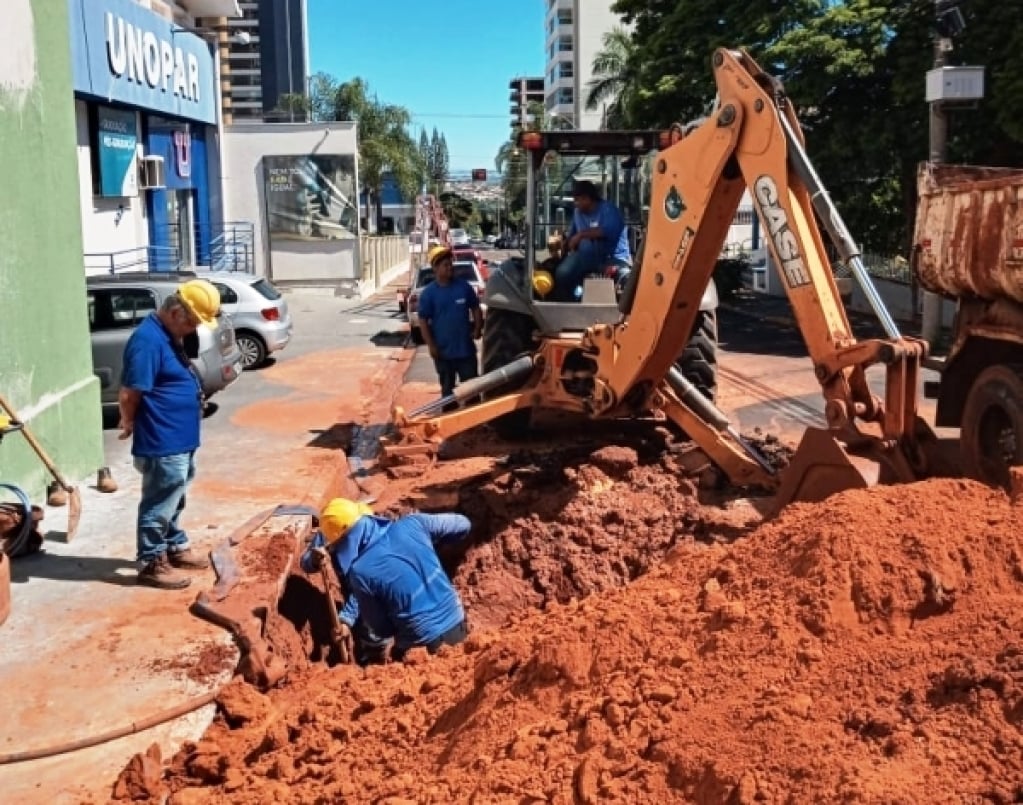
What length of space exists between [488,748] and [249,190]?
28.7 m

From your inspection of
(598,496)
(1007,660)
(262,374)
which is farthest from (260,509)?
(262,374)

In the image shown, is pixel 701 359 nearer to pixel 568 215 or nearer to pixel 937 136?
pixel 568 215

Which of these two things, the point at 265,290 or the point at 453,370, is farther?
the point at 265,290

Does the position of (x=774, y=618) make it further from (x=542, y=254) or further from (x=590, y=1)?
(x=590, y=1)

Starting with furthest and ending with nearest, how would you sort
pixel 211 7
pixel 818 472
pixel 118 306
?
pixel 211 7, pixel 118 306, pixel 818 472

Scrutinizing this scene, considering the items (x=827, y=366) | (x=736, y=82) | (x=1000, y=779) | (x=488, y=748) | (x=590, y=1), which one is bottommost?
(x=488, y=748)

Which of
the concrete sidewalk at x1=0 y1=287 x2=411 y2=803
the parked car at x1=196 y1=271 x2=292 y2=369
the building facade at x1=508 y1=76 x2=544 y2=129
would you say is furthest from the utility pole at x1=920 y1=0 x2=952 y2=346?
the building facade at x1=508 y1=76 x2=544 y2=129

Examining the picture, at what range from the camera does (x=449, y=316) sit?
10969 millimetres

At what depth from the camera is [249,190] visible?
101ft

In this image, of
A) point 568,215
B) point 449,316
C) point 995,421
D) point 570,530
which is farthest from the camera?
point 449,316

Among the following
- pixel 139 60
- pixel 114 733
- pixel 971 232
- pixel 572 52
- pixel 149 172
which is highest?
pixel 572 52

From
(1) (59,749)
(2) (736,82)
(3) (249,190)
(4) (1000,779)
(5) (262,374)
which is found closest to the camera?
(4) (1000,779)

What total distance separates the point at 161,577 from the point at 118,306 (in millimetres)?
7452

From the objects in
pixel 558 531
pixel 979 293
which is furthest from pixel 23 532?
pixel 979 293
